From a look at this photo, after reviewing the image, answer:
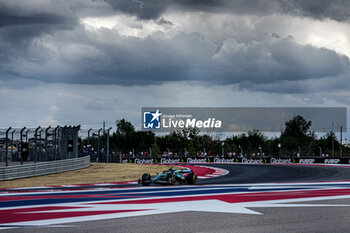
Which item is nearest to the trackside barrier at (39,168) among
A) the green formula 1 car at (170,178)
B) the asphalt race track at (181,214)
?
the green formula 1 car at (170,178)

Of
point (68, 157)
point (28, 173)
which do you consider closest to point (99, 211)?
point (28, 173)

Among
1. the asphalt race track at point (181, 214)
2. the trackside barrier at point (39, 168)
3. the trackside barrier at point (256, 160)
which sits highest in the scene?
the asphalt race track at point (181, 214)

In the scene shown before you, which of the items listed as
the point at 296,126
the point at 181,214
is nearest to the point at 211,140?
the point at 296,126

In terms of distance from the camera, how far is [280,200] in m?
10.9

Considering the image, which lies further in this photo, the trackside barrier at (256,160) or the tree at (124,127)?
the tree at (124,127)

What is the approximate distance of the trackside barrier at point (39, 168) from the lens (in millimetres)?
20062

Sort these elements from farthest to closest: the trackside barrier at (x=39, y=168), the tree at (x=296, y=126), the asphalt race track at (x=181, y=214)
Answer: the tree at (x=296, y=126), the trackside barrier at (x=39, y=168), the asphalt race track at (x=181, y=214)

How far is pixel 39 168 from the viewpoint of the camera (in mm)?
22266

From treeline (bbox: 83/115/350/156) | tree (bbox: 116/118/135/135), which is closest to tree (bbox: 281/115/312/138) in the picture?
treeline (bbox: 83/115/350/156)

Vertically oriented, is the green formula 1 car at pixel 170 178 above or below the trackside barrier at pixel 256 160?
above

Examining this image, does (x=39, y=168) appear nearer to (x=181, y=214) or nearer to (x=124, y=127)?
(x=181, y=214)

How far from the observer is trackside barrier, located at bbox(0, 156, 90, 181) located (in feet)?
65.8

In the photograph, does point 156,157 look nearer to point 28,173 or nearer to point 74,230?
point 28,173

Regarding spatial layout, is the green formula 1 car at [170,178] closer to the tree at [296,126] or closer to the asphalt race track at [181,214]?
the asphalt race track at [181,214]
